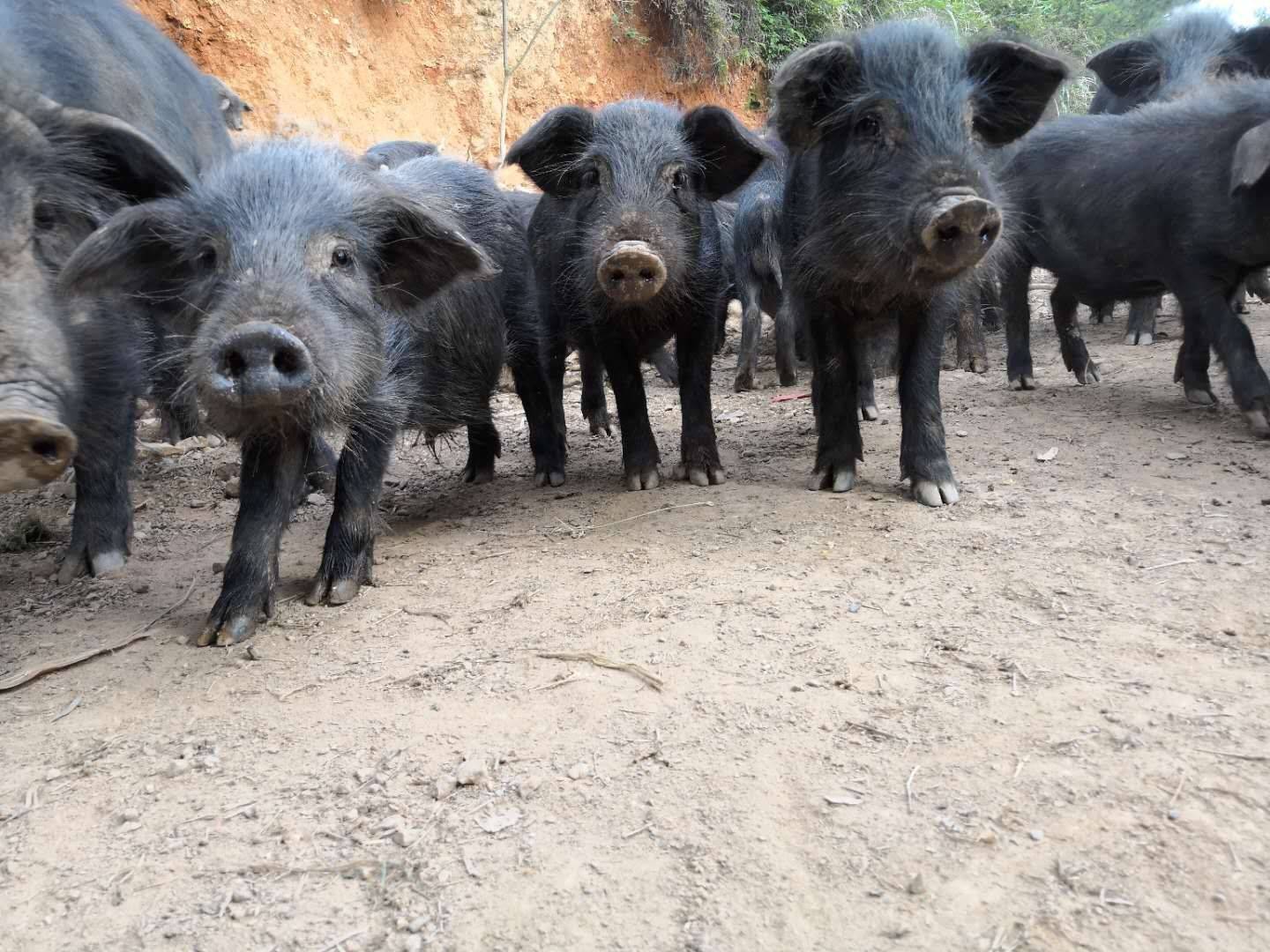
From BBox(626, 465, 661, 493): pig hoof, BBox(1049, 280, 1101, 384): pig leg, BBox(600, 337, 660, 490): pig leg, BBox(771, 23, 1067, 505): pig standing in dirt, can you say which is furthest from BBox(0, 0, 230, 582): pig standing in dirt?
BBox(1049, 280, 1101, 384): pig leg

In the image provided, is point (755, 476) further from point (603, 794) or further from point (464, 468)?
point (603, 794)

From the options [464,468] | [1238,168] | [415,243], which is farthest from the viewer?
A: [464,468]

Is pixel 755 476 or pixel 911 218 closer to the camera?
pixel 911 218

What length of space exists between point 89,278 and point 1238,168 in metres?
4.77

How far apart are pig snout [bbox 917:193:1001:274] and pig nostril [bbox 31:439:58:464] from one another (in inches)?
112

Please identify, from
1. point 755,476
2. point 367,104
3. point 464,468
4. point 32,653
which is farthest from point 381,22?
point 32,653

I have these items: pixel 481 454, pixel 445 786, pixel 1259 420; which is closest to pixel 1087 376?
pixel 1259 420

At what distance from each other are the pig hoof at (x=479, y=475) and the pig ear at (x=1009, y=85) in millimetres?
2888

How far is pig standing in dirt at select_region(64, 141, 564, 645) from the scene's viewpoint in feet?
9.51

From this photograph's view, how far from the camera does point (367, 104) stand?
12.1 m

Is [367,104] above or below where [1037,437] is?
above

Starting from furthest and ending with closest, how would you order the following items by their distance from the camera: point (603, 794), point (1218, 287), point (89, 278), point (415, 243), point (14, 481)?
point (1218, 287) < point (415, 243) < point (89, 278) < point (14, 481) < point (603, 794)

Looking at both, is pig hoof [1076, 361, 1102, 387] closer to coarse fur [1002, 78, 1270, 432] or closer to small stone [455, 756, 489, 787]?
coarse fur [1002, 78, 1270, 432]

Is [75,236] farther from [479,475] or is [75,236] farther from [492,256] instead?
[479,475]
